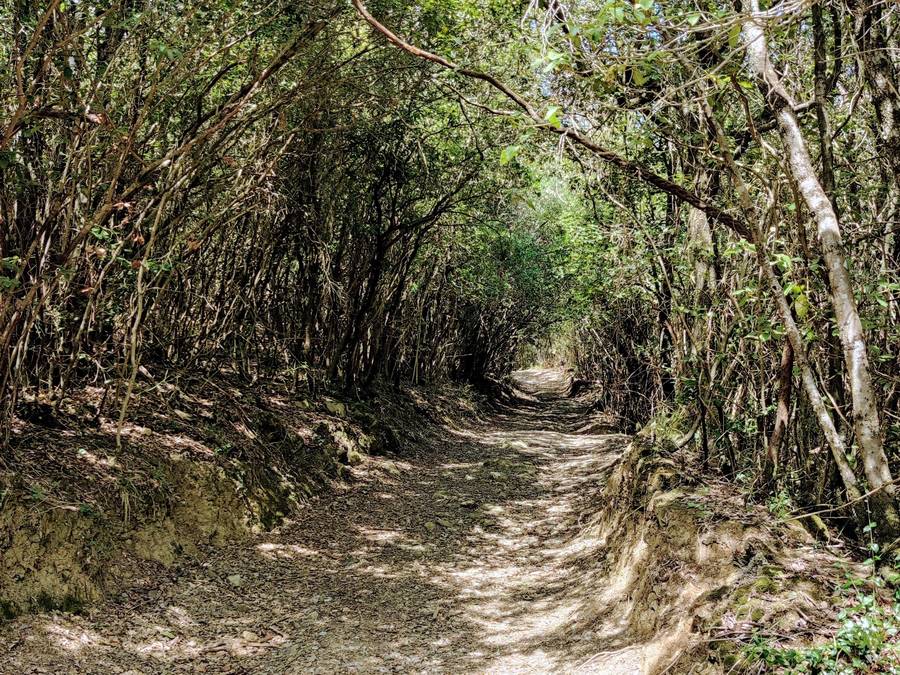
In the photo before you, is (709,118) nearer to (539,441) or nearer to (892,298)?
(892,298)

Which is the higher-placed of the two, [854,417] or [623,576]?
[854,417]

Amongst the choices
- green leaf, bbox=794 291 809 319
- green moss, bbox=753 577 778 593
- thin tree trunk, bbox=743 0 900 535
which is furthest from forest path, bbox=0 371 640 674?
green leaf, bbox=794 291 809 319

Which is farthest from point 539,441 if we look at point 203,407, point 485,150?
point 203,407

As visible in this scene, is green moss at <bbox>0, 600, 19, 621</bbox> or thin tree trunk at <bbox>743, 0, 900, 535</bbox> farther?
green moss at <bbox>0, 600, 19, 621</bbox>

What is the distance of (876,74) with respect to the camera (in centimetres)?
325

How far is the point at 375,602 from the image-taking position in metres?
4.85

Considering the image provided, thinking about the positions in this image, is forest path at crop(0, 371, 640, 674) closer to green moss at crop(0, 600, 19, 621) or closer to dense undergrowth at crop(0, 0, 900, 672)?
green moss at crop(0, 600, 19, 621)

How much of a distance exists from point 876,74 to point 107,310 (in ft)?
19.4

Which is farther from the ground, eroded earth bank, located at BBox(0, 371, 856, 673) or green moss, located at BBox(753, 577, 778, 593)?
green moss, located at BBox(753, 577, 778, 593)

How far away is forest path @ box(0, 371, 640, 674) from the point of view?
12.5ft

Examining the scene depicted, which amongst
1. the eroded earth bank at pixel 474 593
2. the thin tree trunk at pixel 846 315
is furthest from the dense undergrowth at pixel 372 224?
the eroded earth bank at pixel 474 593

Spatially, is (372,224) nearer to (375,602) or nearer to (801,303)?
(375,602)

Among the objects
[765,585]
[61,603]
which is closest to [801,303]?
[765,585]

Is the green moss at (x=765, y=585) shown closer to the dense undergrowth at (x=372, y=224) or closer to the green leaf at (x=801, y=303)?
the dense undergrowth at (x=372, y=224)
